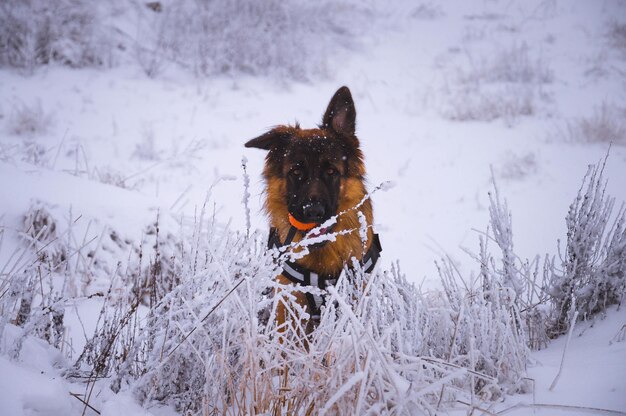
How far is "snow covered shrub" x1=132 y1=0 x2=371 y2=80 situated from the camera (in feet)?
33.7

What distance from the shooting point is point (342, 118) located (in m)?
3.51

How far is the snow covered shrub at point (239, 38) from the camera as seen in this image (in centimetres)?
1026

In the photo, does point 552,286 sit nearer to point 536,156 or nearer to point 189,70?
point 536,156

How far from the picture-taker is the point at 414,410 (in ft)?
4.02

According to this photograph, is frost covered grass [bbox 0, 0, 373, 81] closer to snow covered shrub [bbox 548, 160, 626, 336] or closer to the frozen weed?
the frozen weed

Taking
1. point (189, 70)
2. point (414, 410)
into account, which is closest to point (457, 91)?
point (189, 70)

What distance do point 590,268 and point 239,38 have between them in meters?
10.4

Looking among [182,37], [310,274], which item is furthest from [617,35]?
[310,274]

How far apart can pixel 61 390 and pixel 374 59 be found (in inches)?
461

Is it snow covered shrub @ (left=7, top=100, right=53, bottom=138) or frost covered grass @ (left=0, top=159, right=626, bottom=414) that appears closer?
frost covered grass @ (left=0, top=159, right=626, bottom=414)

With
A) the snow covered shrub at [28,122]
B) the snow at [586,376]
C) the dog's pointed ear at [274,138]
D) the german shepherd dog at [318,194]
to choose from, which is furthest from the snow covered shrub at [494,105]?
the snow covered shrub at [28,122]

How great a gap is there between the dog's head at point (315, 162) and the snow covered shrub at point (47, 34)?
793 cm

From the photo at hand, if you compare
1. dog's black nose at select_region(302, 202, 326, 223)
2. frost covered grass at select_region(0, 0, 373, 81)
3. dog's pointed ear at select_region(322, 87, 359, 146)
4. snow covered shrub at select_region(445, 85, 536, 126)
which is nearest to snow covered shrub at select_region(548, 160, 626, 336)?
dog's black nose at select_region(302, 202, 326, 223)

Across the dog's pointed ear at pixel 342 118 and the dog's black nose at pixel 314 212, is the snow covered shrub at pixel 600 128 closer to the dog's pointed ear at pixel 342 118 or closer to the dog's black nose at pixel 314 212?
the dog's pointed ear at pixel 342 118
